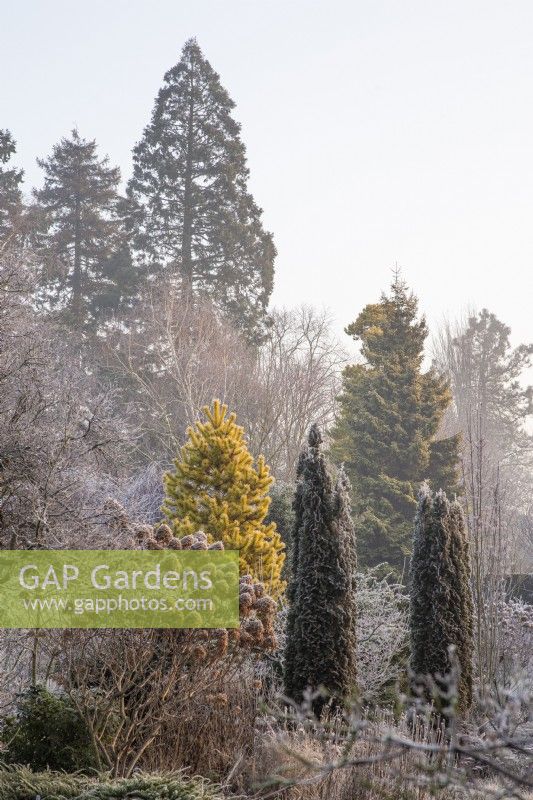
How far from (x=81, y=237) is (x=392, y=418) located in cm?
1446

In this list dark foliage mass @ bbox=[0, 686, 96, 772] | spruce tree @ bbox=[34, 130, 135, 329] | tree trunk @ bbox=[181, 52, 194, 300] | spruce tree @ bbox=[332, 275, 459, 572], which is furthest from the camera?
tree trunk @ bbox=[181, 52, 194, 300]

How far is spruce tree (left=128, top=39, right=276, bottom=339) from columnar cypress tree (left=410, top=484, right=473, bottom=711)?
1771 centimetres

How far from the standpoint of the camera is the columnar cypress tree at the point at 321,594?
8.70 meters

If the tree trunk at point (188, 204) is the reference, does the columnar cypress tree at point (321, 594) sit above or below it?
below

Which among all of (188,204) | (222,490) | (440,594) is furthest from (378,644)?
(188,204)

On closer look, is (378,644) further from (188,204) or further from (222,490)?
(188,204)

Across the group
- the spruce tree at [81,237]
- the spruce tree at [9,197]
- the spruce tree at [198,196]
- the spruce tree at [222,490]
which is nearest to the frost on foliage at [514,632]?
the spruce tree at [222,490]

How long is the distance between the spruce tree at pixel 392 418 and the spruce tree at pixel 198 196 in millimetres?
7696

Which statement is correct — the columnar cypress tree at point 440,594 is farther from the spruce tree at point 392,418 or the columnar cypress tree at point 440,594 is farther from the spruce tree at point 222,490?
the spruce tree at point 392,418

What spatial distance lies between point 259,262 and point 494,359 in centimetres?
1113

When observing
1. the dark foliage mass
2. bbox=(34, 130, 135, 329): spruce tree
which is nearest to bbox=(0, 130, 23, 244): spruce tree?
bbox=(34, 130, 135, 329): spruce tree

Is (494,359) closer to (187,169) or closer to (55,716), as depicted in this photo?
(187,169)

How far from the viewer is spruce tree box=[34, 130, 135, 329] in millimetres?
27641

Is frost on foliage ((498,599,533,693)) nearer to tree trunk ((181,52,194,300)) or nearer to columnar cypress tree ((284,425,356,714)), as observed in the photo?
columnar cypress tree ((284,425,356,714))
